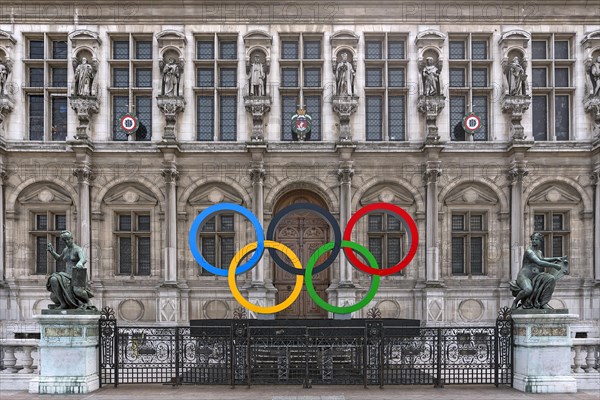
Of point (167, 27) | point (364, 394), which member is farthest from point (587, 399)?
point (167, 27)

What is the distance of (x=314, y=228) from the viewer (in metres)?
24.7

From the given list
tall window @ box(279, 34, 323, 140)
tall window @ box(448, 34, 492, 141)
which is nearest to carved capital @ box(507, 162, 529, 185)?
tall window @ box(448, 34, 492, 141)

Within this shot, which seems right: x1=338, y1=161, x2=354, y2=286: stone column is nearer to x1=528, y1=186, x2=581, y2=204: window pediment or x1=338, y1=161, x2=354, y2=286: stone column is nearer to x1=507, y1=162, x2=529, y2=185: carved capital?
x1=507, y1=162, x2=529, y2=185: carved capital

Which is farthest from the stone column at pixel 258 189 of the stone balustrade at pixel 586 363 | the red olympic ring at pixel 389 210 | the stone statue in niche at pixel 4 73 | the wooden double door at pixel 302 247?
the stone balustrade at pixel 586 363

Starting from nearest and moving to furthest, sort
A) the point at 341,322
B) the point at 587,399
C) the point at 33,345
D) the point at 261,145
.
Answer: the point at 587,399 → the point at 33,345 → the point at 341,322 → the point at 261,145

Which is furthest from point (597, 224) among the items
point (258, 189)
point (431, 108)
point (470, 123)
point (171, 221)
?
point (171, 221)

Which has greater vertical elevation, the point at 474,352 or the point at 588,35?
the point at 588,35

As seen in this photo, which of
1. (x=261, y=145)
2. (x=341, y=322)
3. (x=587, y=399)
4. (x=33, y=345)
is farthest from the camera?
(x=261, y=145)

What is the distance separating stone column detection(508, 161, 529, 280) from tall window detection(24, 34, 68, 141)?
18.1 metres

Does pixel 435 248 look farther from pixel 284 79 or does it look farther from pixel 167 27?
pixel 167 27

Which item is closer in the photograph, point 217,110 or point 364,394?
point 364,394

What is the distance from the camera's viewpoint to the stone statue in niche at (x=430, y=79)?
2395 cm

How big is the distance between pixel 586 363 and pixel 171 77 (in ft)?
57.7

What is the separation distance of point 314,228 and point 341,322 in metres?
7.76
